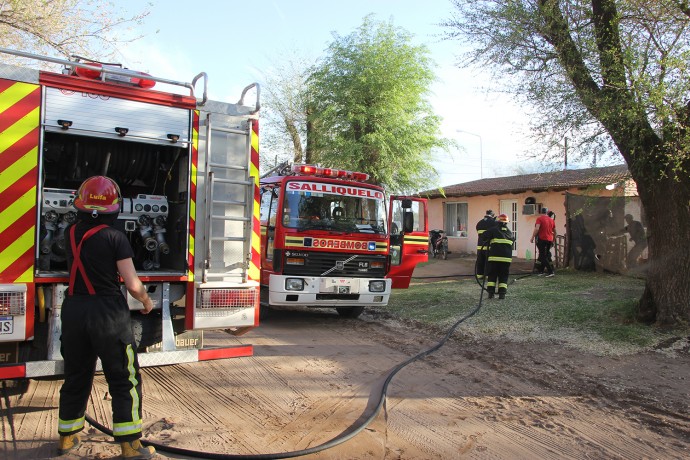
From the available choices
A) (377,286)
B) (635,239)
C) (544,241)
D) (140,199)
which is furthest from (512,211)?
(140,199)

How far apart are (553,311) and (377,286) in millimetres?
2870

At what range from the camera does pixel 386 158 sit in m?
16.1

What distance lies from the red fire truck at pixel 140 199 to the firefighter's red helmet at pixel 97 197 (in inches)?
36.0

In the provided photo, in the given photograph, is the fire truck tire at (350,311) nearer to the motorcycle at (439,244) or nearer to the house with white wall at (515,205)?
the house with white wall at (515,205)

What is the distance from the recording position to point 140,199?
5.32m

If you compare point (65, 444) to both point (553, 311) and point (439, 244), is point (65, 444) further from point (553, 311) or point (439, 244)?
point (439, 244)

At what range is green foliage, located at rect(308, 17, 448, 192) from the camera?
16.0 metres

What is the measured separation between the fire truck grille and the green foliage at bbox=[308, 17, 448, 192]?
25.2ft

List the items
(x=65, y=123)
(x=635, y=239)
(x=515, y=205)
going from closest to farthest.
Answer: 1. (x=65, y=123)
2. (x=635, y=239)
3. (x=515, y=205)

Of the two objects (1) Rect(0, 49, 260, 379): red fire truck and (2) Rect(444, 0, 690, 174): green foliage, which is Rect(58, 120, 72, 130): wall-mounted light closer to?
(1) Rect(0, 49, 260, 379): red fire truck

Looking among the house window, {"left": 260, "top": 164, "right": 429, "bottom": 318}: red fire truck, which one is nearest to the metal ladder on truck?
{"left": 260, "top": 164, "right": 429, "bottom": 318}: red fire truck

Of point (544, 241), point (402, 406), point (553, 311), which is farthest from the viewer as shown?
point (544, 241)

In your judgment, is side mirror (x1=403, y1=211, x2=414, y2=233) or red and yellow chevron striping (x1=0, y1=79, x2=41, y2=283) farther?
side mirror (x1=403, y1=211, x2=414, y2=233)

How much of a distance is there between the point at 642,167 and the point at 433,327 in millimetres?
3733
